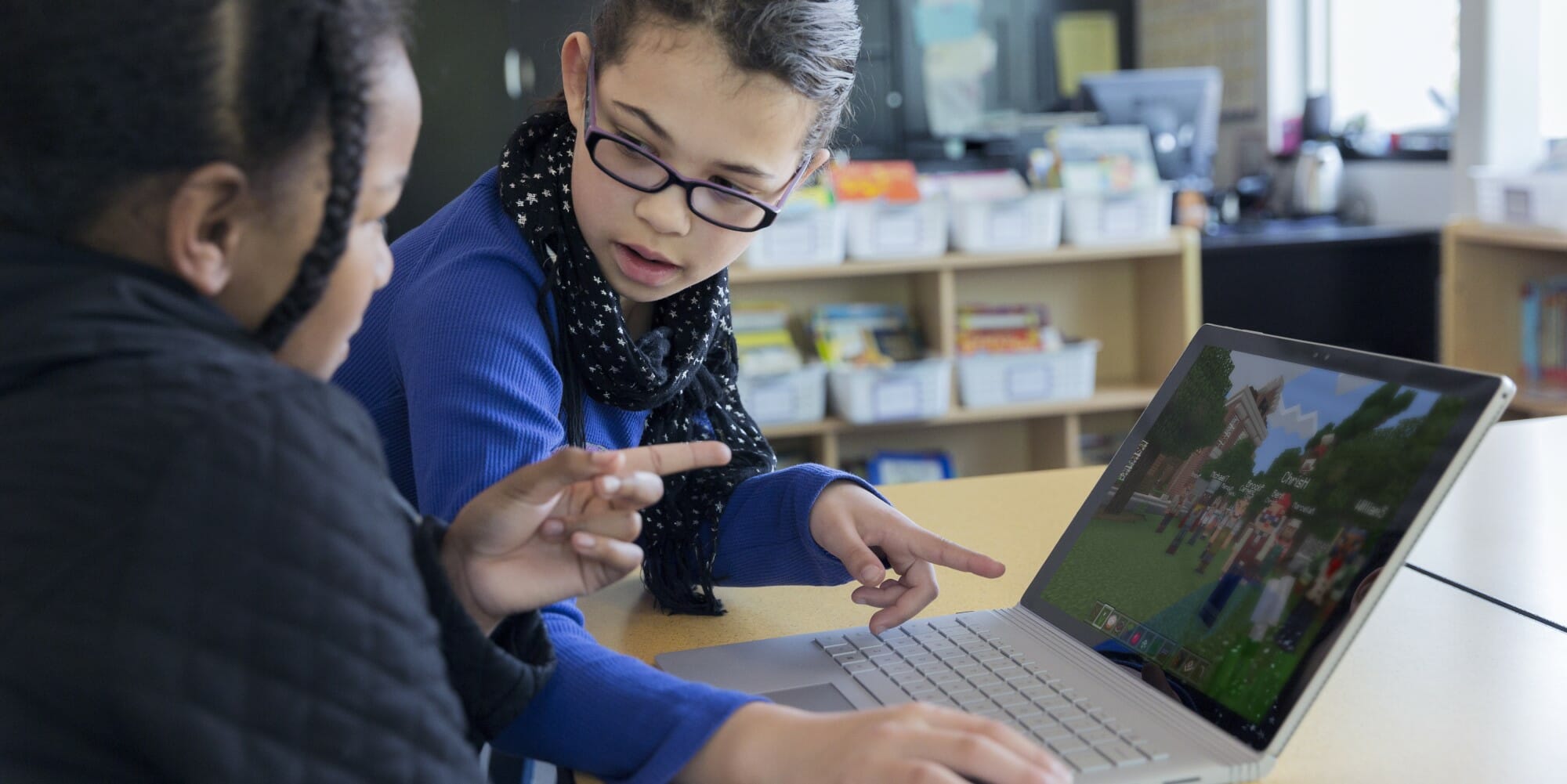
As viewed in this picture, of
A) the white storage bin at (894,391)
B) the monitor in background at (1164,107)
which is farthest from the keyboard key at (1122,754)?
the monitor in background at (1164,107)

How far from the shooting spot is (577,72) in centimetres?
107

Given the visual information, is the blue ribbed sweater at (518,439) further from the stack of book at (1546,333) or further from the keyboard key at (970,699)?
the stack of book at (1546,333)

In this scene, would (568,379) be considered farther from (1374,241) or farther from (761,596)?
(1374,241)

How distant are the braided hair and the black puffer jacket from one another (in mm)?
32

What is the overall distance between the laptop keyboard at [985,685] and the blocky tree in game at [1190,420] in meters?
0.15

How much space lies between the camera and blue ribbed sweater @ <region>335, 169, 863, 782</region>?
2.31 feet

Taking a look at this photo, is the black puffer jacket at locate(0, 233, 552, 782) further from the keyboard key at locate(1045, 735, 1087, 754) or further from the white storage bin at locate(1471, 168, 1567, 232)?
the white storage bin at locate(1471, 168, 1567, 232)

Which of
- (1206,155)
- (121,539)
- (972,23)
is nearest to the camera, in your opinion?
(121,539)

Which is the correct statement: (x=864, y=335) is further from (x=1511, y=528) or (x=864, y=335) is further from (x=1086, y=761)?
(x=1086, y=761)

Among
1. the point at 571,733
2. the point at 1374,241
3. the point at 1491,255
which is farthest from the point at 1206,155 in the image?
the point at 571,733

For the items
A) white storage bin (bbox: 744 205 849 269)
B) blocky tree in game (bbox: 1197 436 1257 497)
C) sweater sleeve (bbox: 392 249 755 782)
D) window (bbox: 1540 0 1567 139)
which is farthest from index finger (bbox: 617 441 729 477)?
window (bbox: 1540 0 1567 139)

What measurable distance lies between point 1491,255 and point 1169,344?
27.5 inches

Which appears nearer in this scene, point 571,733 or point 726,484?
point 571,733

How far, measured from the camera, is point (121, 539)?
1.49 feet
